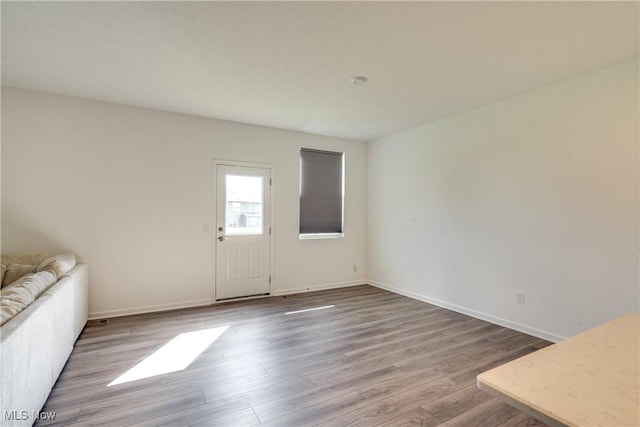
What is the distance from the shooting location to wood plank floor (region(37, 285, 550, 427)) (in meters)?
2.06

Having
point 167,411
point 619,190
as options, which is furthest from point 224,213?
point 619,190

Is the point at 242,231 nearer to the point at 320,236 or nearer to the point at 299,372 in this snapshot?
the point at 320,236

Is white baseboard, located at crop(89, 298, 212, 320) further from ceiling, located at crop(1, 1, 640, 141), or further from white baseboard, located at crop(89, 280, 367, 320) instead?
ceiling, located at crop(1, 1, 640, 141)

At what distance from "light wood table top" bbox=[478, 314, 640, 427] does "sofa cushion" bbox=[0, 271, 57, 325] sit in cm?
238

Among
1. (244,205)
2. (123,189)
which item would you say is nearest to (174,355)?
(123,189)

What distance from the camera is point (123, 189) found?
3.99 meters

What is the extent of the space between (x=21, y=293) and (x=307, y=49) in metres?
2.72

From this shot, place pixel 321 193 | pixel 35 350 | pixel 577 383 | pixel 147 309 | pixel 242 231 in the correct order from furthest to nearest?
pixel 321 193
pixel 242 231
pixel 147 309
pixel 35 350
pixel 577 383

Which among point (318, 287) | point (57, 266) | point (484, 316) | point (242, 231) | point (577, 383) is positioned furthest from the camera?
point (318, 287)

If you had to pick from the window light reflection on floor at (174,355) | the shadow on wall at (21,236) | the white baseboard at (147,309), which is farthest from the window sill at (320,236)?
the shadow on wall at (21,236)

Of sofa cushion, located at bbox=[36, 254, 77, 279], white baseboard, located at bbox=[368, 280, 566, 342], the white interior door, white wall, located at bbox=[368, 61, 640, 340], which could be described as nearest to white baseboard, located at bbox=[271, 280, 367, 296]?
the white interior door

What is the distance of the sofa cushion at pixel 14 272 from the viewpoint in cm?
286

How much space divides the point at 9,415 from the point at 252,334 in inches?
82.2

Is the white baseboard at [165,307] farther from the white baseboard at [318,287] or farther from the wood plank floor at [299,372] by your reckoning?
the wood plank floor at [299,372]
